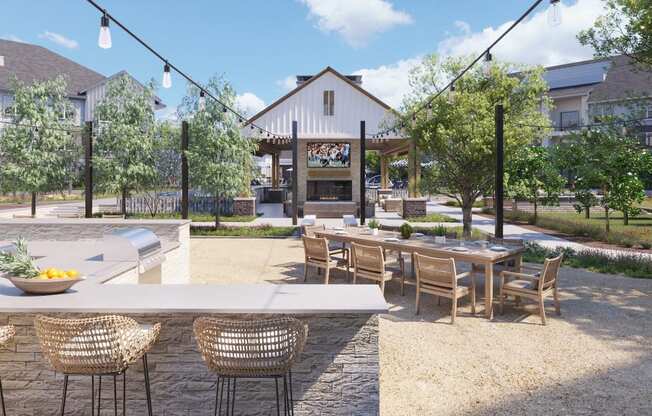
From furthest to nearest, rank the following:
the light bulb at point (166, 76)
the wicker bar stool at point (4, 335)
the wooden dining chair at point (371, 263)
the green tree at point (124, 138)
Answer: the green tree at point (124, 138), the wooden dining chair at point (371, 263), the light bulb at point (166, 76), the wicker bar stool at point (4, 335)

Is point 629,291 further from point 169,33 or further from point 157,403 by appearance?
point 169,33

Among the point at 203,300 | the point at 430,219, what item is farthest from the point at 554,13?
the point at 430,219

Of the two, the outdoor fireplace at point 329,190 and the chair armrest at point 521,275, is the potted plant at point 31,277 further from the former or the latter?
the outdoor fireplace at point 329,190

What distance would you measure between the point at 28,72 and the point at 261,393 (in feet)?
129

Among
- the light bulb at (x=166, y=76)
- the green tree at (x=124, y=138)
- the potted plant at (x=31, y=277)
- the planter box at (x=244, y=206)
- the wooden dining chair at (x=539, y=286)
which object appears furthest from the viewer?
the planter box at (x=244, y=206)

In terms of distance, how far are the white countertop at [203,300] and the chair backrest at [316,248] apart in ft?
15.0

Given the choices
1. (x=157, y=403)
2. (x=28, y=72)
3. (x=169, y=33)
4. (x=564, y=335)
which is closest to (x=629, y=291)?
(x=564, y=335)

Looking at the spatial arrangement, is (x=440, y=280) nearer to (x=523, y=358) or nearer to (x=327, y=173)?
(x=523, y=358)

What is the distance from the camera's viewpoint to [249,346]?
10.4 ft

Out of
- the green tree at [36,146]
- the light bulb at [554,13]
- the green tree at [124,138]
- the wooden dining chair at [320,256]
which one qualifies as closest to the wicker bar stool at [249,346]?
the light bulb at [554,13]

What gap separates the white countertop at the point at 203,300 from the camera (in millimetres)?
3451

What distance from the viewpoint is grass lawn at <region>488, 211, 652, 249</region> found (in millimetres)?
13805

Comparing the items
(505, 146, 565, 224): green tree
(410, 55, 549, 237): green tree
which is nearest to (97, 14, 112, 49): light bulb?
(410, 55, 549, 237): green tree

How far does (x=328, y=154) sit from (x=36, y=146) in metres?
12.5
